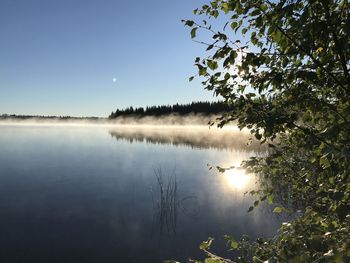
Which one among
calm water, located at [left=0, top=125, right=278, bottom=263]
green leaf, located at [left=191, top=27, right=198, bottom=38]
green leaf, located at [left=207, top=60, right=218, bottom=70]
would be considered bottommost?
calm water, located at [left=0, top=125, right=278, bottom=263]

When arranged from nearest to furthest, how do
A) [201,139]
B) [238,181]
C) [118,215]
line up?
[118,215] < [238,181] < [201,139]

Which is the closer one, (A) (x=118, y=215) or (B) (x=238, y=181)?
(A) (x=118, y=215)

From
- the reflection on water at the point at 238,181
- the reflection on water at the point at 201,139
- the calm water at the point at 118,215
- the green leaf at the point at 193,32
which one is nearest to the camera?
the green leaf at the point at 193,32

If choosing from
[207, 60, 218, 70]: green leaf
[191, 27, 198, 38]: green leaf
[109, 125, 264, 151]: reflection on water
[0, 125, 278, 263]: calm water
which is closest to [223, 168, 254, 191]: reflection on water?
[0, 125, 278, 263]: calm water

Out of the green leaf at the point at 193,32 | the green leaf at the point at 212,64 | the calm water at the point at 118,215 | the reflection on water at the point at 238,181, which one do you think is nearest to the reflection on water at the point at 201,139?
the reflection on water at the point at 238,181

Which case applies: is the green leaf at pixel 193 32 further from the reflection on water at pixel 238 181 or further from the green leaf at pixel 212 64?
the reflection on water at pixel 238 181

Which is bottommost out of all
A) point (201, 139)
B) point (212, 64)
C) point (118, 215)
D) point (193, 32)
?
point (118, 215)

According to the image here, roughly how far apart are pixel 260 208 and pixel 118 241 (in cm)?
876

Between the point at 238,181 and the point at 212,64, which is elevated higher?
the point at 212,64

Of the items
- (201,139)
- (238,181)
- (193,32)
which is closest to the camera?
(193,32)

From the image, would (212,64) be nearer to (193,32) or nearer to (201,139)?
(193,32)

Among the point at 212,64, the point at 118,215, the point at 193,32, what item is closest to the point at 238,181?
the point at 118,215

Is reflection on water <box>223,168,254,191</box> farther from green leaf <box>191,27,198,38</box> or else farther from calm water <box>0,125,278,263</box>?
green leaf <box>191,27,198,38</box>

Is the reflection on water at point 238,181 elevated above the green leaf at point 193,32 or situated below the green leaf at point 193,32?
below
